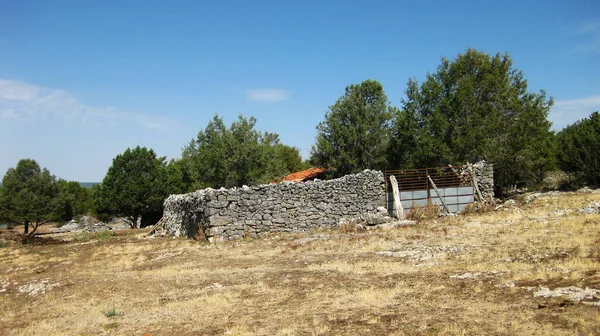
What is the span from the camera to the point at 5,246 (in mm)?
26781

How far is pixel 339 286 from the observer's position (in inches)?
403

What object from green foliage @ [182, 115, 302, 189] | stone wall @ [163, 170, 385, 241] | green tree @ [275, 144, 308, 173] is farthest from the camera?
green tree @ [275, 144, 308, 173]

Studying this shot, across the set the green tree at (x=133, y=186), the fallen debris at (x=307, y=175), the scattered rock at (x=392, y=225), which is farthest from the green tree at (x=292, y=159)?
the scattered rock at (x=392, y=225)

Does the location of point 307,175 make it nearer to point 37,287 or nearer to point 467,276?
point 37,287

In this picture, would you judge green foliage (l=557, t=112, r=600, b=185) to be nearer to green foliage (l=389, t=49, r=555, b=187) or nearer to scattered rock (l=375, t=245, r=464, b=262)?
green foliage (l=389, t=49, r=555, b=187)

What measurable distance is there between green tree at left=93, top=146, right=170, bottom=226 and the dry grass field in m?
28.4

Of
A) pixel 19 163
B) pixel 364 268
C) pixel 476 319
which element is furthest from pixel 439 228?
pixel 19 163

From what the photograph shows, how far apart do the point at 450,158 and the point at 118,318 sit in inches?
1087

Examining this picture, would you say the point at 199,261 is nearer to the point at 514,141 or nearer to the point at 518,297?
the point at 518,297

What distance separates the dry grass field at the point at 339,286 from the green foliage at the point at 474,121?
584 inches

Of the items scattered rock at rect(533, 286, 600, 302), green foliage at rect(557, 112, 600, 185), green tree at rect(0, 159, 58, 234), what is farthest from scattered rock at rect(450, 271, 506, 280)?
green tree at rect(0, 159, 58, 234)

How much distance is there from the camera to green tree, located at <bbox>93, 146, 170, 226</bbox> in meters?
45.4

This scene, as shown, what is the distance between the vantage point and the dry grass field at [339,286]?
7.28 meters

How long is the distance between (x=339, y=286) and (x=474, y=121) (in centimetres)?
2623
